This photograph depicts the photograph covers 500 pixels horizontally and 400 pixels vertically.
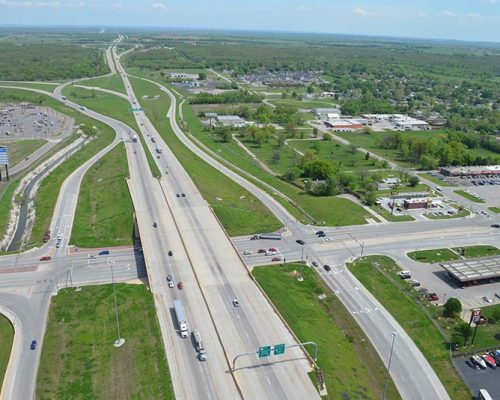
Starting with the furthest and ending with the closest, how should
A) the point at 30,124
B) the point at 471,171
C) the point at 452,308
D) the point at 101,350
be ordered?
the point at 30,124
the point at 471,171
the point at 452,308
the point at 101,350

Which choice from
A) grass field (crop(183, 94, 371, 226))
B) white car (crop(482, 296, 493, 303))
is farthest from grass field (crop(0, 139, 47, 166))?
white car (crop(482, 296, 493, 303))

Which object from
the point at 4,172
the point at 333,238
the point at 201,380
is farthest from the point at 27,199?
the point at 201,380

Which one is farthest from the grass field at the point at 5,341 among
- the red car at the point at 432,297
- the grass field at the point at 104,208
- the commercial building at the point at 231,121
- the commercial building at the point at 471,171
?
the commercial building at the point at 231,121

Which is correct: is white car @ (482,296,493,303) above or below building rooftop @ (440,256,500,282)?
below

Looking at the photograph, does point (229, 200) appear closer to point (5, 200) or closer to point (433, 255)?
point (433, 255)

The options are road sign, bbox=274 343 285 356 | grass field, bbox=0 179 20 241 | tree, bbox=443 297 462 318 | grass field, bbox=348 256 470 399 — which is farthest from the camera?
grass field, bbox=0 179 20 241

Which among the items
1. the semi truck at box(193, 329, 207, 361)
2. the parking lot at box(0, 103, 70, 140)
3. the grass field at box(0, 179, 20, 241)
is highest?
the semi truck at box(193, 329, 207, 361)

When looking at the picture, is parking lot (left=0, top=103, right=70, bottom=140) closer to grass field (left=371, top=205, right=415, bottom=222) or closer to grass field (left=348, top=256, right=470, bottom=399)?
grass field (left=371, top=205, right=415, bottom=222)

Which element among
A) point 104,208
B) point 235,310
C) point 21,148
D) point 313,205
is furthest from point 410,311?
point 21,148
